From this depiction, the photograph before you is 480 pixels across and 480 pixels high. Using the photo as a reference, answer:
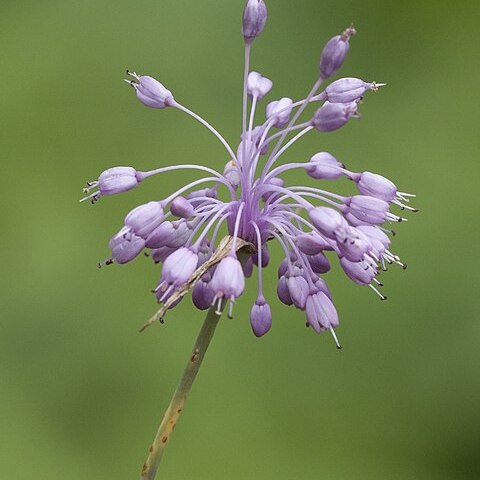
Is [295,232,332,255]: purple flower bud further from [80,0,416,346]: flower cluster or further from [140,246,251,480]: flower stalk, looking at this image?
[140,246,251,480]: flower stalk

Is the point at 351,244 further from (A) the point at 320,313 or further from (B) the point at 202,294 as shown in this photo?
(B) the point at 202,294

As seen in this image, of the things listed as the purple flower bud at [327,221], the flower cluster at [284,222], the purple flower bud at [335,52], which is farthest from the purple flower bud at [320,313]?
the purple flower bud at [335,52]

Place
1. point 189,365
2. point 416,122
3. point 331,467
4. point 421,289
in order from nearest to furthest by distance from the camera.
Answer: point 189,365 → point 331,467 → point 421,289 → point 416,122

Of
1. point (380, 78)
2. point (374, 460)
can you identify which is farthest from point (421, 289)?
point (380, 78)

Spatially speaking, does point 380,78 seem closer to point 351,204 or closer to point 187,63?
point 187,63

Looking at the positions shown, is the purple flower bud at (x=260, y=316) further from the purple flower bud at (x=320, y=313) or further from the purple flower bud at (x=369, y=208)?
the purple flower bud at (x=369, y=208)
